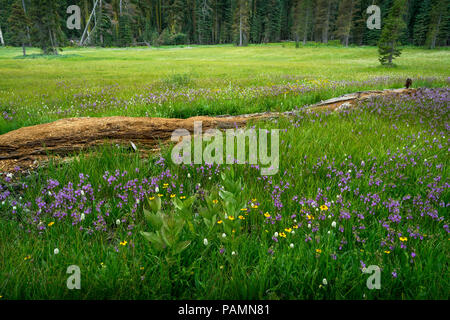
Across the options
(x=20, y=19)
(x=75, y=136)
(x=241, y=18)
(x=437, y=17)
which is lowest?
(x=75, y=136)

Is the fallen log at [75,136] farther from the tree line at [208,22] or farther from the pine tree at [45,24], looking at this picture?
the pine tree at [45,24]

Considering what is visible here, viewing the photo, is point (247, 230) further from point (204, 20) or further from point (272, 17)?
point (272, 17)

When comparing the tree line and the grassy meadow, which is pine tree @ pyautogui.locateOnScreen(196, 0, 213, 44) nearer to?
the tree line

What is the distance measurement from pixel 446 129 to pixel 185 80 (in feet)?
37.6

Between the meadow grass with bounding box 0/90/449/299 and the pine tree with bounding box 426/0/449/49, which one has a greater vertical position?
the pine tree with bounding box 426/0/449/49

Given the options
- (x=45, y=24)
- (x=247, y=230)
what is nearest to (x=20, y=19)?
(x=45, y=24)

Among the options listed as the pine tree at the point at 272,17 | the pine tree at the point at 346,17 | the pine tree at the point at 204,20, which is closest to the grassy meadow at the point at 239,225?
the pine tree at the point at 346,17

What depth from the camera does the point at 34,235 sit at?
2.53 m

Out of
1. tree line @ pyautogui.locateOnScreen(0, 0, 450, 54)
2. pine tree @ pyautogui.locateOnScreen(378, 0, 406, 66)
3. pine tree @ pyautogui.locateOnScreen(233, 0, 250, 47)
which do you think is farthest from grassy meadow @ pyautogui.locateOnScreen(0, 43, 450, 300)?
pine tree @ pyautogui.locateOnScreen(233, 0, 250, 47)

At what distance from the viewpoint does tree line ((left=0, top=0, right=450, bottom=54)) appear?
50.6 m

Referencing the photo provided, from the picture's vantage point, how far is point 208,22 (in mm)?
101625

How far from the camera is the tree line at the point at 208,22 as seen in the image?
50647 mm
